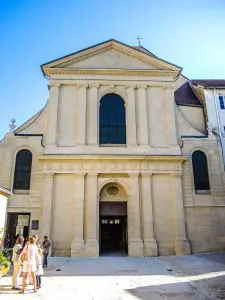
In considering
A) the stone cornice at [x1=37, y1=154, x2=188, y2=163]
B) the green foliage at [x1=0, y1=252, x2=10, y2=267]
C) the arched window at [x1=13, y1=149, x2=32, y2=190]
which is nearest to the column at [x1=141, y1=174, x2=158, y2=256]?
the stone cornice at [x1=37, y1=154, x2=188, y2=163]

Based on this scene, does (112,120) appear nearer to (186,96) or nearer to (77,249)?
(186,96)

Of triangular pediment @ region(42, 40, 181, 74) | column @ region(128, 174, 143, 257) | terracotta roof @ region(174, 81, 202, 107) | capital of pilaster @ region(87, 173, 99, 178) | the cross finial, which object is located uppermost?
triangular pediment @ region(42, 40, 181, 74)

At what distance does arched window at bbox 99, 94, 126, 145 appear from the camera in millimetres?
19141

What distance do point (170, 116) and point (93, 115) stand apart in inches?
223

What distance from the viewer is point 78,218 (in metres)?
16.7

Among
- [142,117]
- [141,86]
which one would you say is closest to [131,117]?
[142,117]

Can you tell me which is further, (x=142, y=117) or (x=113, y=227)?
(x=113, y=227)

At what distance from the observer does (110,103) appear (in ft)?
65.7

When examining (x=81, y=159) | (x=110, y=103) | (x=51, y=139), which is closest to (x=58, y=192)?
(x=81, y=159)

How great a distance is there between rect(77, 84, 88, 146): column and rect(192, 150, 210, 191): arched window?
801 centimetres

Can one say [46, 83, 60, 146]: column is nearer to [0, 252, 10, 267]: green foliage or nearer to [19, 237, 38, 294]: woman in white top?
[0, 252, 10, 267]: green foliage

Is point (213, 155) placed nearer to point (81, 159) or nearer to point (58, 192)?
point (81, 159)

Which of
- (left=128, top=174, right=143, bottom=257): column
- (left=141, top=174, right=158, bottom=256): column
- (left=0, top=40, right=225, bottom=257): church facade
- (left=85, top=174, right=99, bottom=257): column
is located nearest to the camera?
(left=85, top=174, right=99, bottom=257): column

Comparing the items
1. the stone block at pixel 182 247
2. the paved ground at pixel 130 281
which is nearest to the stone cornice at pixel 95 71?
the stone block at pixel 182 247
